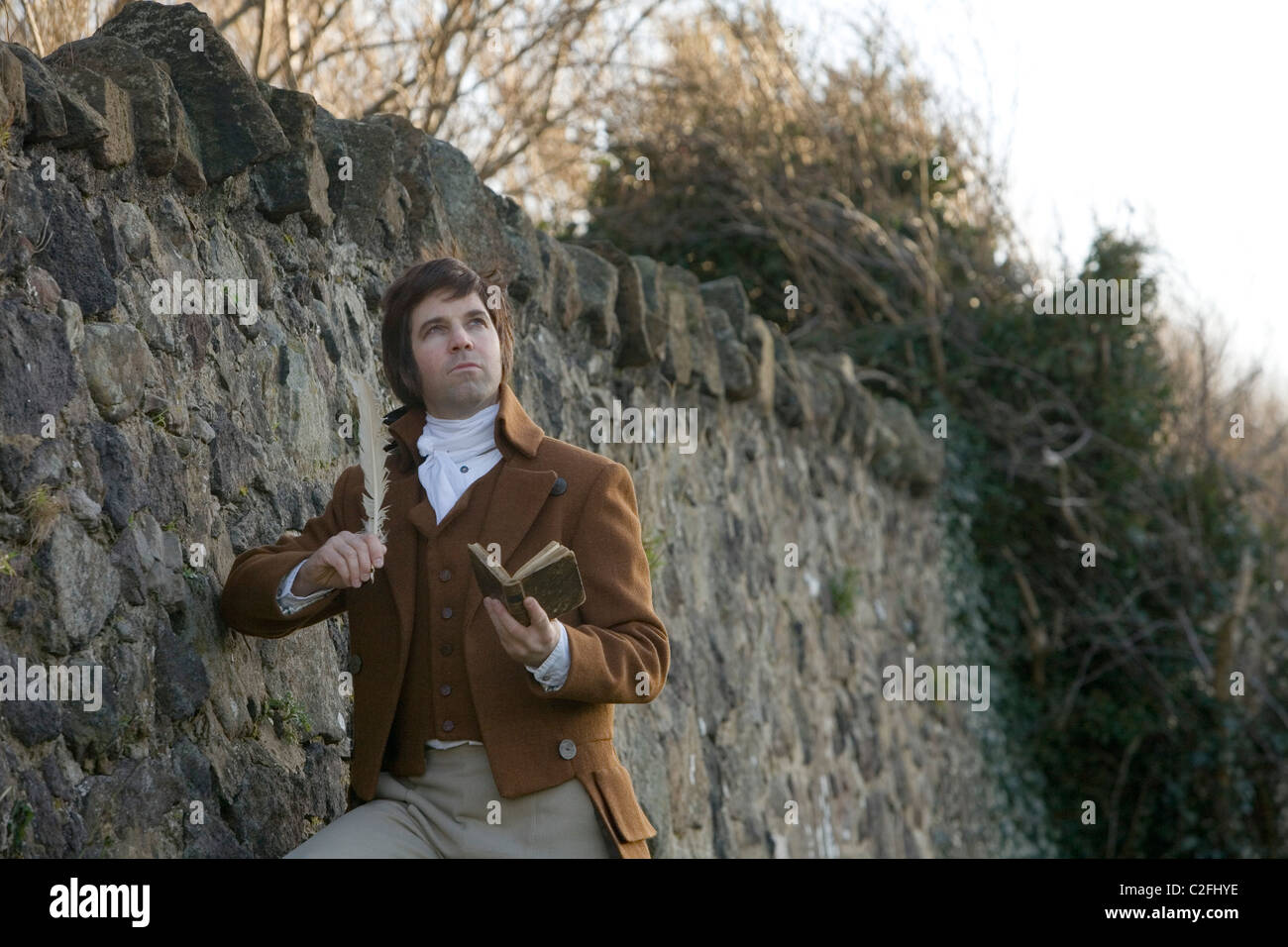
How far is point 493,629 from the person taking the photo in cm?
240

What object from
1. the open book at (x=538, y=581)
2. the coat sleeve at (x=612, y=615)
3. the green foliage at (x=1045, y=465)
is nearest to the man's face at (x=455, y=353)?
the coat sleeve at (x=612, y=615)

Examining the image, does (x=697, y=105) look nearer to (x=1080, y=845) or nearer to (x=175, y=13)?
(x=1080, y=845)

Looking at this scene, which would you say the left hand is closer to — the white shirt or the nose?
the white shirt

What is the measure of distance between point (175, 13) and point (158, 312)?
25.1 inches

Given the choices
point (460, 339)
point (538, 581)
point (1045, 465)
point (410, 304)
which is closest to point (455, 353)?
point (460, 339)

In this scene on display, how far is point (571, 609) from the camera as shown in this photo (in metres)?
2.27

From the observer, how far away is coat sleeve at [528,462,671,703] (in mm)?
2266

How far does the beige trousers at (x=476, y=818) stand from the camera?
91.5 inches

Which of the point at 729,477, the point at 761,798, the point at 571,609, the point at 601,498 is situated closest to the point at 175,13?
the point at 601,498

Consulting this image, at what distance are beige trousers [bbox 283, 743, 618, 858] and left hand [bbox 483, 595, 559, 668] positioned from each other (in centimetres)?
26

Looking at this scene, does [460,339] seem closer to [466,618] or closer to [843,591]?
[466,618]

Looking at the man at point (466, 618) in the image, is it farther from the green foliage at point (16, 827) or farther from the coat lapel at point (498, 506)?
the green foliage at point (16, 827)

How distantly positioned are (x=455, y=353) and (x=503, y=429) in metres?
0.15

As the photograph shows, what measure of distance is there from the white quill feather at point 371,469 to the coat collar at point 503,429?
0.13m
